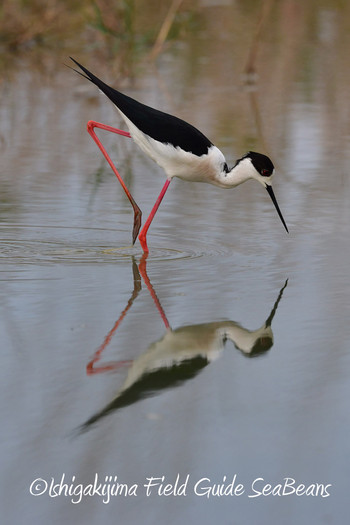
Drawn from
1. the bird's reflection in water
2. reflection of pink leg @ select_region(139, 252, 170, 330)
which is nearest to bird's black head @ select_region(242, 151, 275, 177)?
reflection of pink leg @ select_region(139, 252, 170, 330)

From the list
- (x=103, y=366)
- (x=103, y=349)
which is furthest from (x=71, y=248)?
(x=103, y=366)

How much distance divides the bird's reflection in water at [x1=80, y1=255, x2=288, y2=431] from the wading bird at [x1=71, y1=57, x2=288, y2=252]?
1518 millimetres

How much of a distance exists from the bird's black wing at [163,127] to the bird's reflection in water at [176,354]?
1.55 meters

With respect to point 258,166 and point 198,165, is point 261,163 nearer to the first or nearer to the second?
point 258,166

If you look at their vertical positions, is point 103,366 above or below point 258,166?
below

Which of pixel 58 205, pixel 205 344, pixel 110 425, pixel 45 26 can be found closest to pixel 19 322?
pixel 205 344

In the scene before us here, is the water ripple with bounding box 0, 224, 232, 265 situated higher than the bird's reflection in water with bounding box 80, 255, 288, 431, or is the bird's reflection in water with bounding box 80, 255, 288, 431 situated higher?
the bird's reflection in water with bounding box 80, 255, 288, 431

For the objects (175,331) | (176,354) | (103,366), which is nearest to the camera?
(103,366)

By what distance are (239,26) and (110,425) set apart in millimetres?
13980

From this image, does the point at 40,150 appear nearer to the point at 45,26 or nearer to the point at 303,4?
the point at 45,26

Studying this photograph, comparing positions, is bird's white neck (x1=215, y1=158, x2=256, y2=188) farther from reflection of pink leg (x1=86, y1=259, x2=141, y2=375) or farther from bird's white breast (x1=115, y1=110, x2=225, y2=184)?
reflection of pink leg (x1=86, y1=259, x2=141, y2=375)

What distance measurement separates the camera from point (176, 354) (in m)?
3.72

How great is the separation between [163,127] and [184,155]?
0.72 feet

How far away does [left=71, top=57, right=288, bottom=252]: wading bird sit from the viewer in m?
5.62
